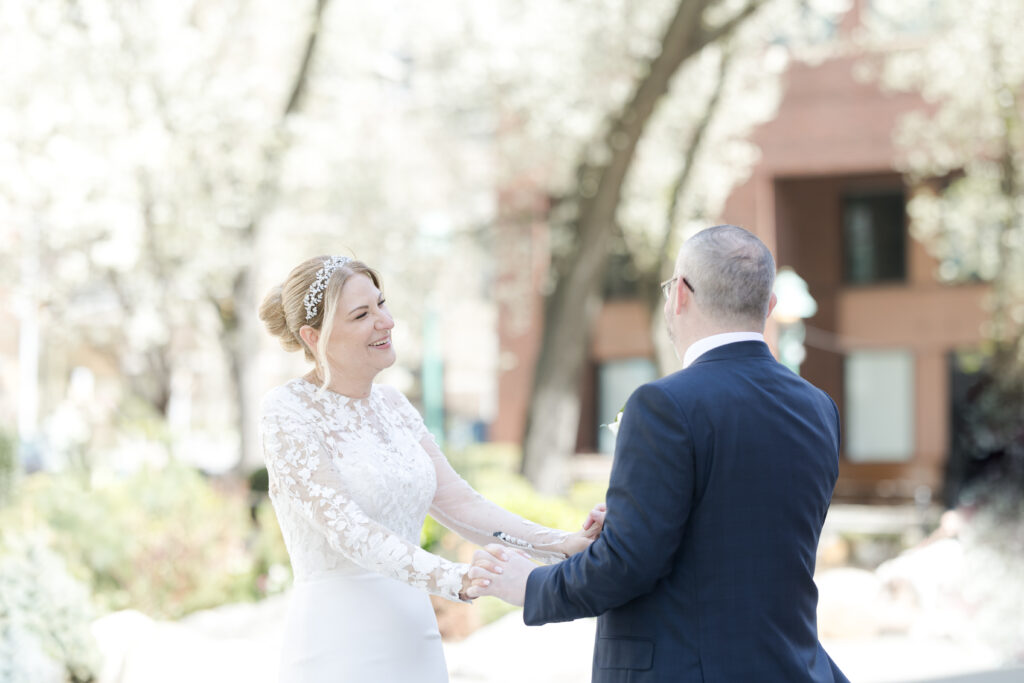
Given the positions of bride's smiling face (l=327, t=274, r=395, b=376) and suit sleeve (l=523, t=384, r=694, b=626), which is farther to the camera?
bride's smiling face (l=327, t=274, r=395, b=376)

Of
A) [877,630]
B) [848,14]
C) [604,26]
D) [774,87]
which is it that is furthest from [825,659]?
[848,14]

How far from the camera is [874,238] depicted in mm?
30250

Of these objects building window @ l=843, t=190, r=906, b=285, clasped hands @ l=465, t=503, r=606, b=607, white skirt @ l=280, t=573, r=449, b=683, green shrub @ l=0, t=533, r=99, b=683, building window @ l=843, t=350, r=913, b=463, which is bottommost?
building window @ l=843, t=350, r=913, b=463

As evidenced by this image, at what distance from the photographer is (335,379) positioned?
13.1ft

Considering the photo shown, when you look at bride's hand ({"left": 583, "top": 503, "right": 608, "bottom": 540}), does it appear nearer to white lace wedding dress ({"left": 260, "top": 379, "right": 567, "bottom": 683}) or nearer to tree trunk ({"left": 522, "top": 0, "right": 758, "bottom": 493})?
white lace wedding dress ({"left": 260, "top": 379, "right": 567, "bottom": 683})

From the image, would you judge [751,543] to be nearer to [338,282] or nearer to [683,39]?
[338,282]

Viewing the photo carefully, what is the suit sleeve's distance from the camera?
2.89 metres

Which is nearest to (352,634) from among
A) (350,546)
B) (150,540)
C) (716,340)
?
(350,546)

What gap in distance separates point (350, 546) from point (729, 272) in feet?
4.69

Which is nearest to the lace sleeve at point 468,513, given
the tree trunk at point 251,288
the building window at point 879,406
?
the tree trunk at point 251,288

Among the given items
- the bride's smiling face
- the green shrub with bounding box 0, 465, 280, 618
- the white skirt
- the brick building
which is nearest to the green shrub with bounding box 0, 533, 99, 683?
the green shrub with bounding box 0, 465, 280, 618

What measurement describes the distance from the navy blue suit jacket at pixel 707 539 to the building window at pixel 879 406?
2825 cm

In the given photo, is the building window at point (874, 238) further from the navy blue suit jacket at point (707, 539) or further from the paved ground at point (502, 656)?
the navy blue suit jacket at point (707, 539)

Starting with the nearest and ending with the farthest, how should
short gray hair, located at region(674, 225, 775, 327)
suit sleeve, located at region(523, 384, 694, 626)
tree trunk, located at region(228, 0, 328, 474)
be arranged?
suit sleeve, located at region(523, 384, 694, 626) → short gray hair, located at region(674, 225, 775, 327) → tree trunk, located at region(228, 0, 328, 474)
